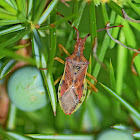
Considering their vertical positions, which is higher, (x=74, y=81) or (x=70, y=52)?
(x=70, y=52)

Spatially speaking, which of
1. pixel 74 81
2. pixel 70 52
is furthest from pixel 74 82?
pixel 70 52

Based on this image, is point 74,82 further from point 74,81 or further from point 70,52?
point 70,52

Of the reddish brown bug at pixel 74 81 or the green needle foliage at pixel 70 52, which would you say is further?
the reddish brown bug at pixel 74 81

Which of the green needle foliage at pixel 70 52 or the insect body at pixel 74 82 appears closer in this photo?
the green needle foliage at pixel 70 52

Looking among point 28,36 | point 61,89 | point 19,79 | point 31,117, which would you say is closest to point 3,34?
point 28,36

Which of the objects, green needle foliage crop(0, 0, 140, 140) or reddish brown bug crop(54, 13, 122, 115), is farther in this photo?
reddish brown bug crop(54, 13, 122, 115)
